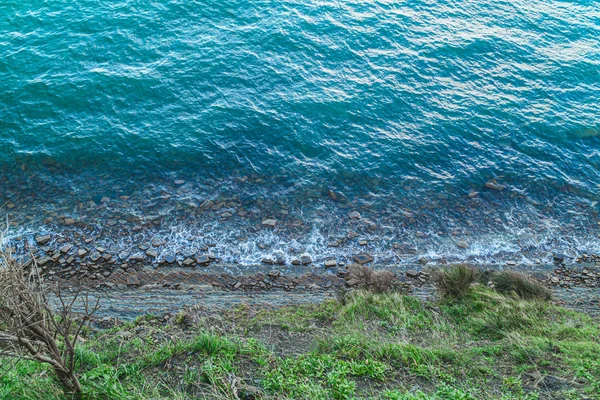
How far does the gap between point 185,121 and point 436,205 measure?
43.1ft

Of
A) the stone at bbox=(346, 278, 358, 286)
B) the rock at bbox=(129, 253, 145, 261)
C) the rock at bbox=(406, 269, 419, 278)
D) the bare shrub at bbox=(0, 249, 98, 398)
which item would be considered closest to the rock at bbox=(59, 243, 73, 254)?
the rock at bbox=(129, 253, 145, 261)

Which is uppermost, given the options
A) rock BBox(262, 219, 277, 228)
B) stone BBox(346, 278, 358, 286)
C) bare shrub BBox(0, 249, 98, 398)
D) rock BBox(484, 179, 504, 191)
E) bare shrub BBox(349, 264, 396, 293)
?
bare shrub BBox(0, 249, 98, 398)

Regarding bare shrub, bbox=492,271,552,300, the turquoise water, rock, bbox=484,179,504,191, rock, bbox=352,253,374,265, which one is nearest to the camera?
bare shrub, bbox=492,271,552,300

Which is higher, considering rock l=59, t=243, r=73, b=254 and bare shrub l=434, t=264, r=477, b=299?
bare shrub l=434, t=264, r=477, b=299

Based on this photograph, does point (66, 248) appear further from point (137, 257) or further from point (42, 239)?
point (137, 257)

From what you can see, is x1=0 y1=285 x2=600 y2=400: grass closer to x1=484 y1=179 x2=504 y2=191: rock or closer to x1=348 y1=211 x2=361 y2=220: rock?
x1=348 y1=211 x2=361 y2=220: rock

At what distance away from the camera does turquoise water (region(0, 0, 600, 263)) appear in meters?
21.3

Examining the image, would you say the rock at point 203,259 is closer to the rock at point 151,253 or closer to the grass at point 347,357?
the rock at point 151,253

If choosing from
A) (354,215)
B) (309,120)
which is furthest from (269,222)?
(309,120)

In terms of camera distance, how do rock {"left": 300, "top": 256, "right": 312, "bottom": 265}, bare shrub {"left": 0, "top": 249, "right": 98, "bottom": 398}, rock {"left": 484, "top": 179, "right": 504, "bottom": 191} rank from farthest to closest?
rock {"left": 484, "top": 179, "right": 504, "bottom": 191} < rock {"left": 300, "top": 256, "right": 312, "bottom": 265} < bare shrub {"left": 0, "top": 249, "right": 98, "bottom": 398}

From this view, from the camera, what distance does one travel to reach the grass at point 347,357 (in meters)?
10.5

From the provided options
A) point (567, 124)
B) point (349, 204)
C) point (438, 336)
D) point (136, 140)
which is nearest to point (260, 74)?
point (136, 140)

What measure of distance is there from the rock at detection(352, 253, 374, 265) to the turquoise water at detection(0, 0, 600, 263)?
47cm

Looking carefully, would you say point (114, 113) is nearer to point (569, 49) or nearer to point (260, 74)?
point (260, 74)
